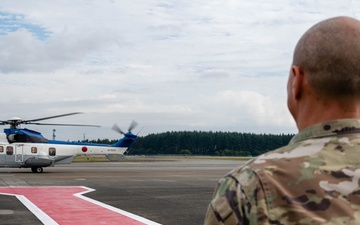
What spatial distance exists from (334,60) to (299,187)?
0.42 meters

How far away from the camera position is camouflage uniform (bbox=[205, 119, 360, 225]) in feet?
5.30

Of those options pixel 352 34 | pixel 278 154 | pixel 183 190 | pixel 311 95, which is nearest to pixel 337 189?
pixel 278 154

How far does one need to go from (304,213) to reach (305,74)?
468 millimetres

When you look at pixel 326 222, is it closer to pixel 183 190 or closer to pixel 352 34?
pixel 352 34

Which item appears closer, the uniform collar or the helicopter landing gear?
the uniform collar

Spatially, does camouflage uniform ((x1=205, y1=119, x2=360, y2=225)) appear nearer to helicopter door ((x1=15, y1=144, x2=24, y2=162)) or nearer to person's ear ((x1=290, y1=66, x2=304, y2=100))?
person's ear ((x1=290, y1=66, x2=304, y2=100))

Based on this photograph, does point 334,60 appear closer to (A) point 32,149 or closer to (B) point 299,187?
(B) point 299,187

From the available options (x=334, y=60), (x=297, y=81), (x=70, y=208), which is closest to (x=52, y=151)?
(x=70, y=208)

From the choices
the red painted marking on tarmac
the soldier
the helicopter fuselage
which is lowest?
the red painted marking on tarmac

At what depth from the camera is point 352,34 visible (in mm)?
1776

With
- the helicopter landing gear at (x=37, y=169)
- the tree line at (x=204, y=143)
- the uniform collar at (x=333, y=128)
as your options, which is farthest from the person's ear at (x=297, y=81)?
the tree line at (x=204, y=143)

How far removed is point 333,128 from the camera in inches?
68.8

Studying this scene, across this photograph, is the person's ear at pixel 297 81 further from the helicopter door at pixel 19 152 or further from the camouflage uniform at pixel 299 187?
the helicopter door at pixel 19 152

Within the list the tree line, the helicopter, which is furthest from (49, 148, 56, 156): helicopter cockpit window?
the tree line
